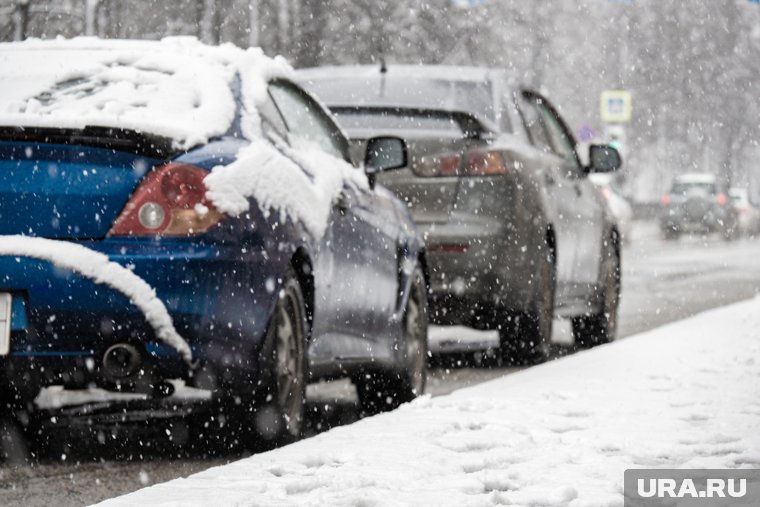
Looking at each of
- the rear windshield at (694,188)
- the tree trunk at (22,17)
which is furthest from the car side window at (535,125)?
the rear windshield at (694,188)

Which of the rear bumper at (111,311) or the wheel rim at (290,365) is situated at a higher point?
the rear bumper at (111,311)

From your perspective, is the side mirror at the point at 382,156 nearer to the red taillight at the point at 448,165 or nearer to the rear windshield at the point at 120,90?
the rear windshield at the point at 120,90

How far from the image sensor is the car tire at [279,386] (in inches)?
252

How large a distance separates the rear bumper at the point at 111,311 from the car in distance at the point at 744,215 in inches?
1756

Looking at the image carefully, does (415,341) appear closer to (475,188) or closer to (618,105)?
(475,188)

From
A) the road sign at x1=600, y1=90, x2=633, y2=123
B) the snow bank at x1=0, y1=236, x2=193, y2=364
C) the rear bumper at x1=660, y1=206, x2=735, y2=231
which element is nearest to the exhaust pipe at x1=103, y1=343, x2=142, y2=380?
the snow bank at x1=0, y1=236, x2=193, y2=364

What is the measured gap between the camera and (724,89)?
82.4 metres

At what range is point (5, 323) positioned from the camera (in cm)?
598

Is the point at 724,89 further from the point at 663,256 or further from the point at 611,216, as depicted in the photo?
the point at 611,216

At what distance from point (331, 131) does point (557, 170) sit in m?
3.26

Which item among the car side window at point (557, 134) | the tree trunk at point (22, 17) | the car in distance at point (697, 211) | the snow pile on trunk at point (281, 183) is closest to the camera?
the snow pile on trunk at point (281, 183)

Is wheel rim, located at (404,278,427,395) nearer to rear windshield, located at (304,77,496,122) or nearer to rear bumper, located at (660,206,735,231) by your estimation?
rear windshield, located at (304,77,496,122)

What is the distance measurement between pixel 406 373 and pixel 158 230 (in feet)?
8.40

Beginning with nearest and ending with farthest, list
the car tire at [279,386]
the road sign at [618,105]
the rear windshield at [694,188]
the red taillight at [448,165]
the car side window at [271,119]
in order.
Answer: the car tire at [279,386], the car side window at [271,119], the red taillight at [448,165], the road sign at [618,105], the rear windshield at [694,188]
